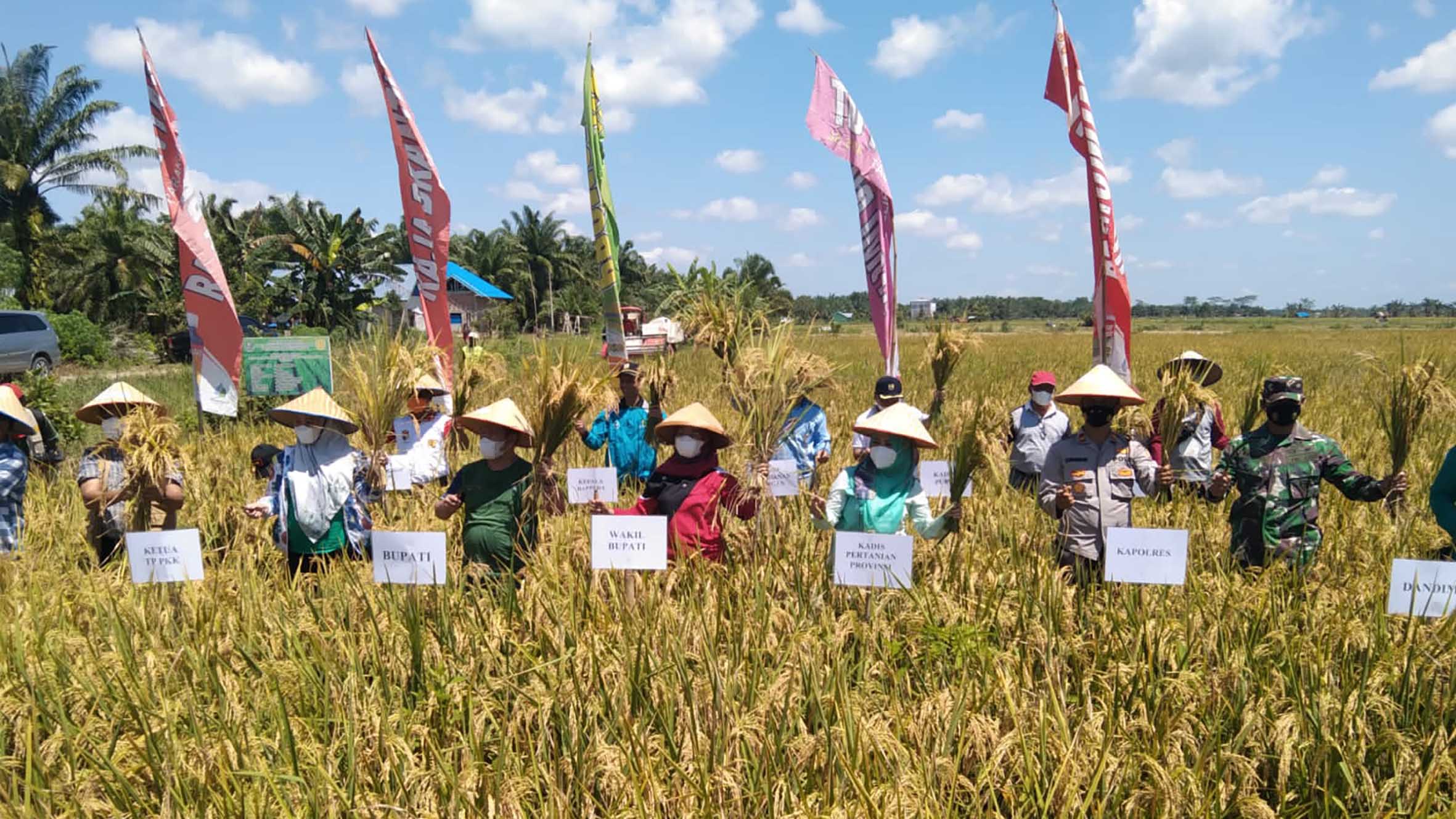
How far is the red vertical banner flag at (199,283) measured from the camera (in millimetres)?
6457

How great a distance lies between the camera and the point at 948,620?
10.9ft

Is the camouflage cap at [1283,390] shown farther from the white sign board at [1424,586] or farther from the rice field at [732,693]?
the white sign board at [1424,586]

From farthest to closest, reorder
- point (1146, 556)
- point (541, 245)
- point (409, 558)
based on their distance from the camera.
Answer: point (541, 245) < point (409, 558) < point (1146, 556)

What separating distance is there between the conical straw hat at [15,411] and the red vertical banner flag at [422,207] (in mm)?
3514

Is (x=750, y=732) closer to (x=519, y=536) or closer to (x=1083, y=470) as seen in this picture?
(x=519, y=536)

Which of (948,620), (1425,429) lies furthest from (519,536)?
(1425,429)

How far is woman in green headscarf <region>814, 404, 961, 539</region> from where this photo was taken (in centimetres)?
370

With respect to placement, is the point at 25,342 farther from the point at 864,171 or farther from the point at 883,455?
the point at 883,455

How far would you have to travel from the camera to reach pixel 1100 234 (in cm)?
490

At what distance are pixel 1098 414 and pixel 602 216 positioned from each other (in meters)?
4.29

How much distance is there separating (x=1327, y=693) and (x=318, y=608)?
3.80 metres

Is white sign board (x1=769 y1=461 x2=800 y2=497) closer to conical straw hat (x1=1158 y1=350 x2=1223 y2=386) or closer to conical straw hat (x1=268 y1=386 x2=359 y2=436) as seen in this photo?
conical straw hat (x1=268 y1=386 x2=359 y2=436)

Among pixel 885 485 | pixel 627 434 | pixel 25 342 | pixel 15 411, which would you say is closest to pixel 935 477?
pixel 885 485

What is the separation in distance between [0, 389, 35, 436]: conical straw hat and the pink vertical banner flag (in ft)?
18.5
